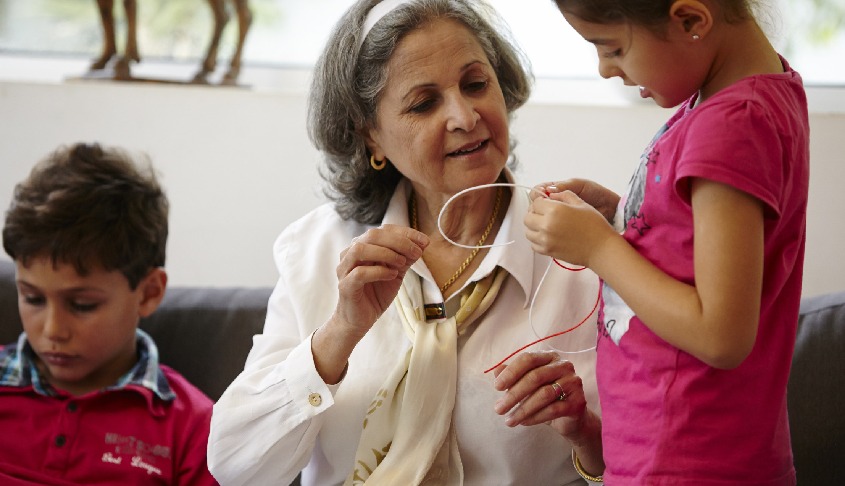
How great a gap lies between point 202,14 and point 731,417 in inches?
82.0

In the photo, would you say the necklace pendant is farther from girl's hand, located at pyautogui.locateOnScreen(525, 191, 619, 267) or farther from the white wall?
the white wall

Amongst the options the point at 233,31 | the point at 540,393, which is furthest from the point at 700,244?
the point at 233,31

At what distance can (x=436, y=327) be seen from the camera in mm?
1576

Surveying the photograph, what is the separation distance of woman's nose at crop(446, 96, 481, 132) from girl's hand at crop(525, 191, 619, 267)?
1.45 ft

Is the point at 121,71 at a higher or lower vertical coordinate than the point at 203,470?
higher

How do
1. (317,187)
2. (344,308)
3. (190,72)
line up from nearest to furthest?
(344,308) < (317,187) < (190,72)

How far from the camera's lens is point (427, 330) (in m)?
1.56

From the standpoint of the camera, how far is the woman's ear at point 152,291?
1972mm

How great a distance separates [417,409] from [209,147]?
3.90 ft

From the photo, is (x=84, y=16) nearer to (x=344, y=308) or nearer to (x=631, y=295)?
(x=344, y=308)

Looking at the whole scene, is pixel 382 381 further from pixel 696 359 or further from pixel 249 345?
pixel 696 359

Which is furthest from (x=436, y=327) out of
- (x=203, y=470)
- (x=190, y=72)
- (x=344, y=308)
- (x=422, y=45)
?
(x=190, y=72)

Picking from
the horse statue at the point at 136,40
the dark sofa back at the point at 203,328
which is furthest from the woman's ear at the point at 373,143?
the horse statue at the point at 136,40

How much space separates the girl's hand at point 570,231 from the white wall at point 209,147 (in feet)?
3.92
